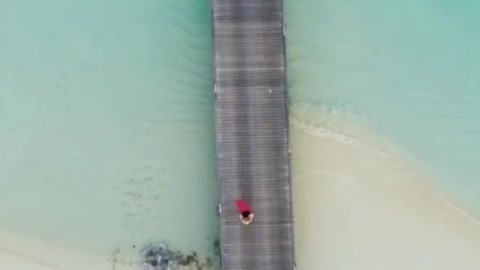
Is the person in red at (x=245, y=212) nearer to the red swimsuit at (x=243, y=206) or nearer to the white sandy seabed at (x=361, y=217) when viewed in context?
the red swimsuit at (x=243, y=206)

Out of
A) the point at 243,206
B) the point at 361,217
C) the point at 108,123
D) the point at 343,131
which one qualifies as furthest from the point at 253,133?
the point at 108,123

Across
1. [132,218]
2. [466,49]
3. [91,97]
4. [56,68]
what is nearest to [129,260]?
[132,218]

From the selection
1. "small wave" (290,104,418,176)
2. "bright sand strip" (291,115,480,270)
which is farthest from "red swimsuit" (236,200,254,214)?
"small wave" (290,104,418,176)

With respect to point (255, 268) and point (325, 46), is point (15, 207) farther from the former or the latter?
point (325, 46)

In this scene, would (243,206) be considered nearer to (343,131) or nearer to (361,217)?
(361,217)

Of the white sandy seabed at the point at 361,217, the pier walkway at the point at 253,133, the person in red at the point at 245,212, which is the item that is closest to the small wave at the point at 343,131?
the white sandy seabed at the point at 361,217

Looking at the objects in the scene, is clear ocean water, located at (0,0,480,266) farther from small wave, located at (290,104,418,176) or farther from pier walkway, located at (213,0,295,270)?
pier walkway, located at (213,0,295,270)
